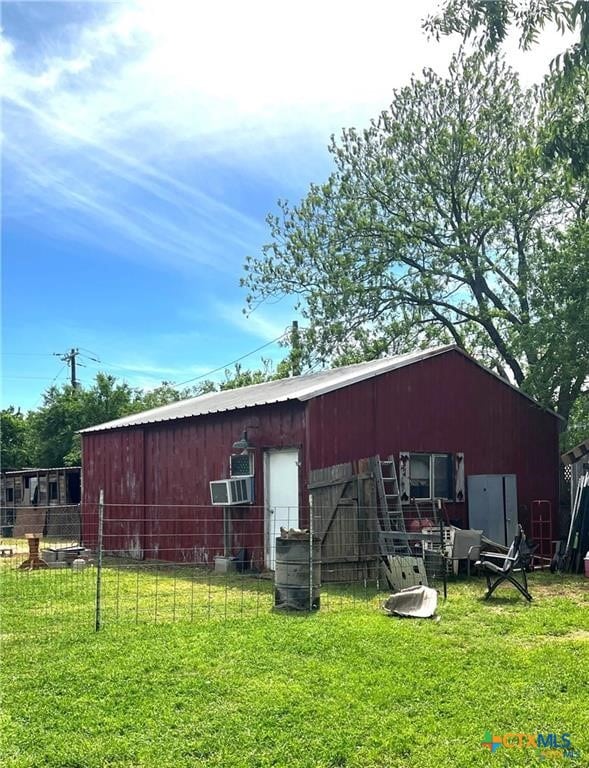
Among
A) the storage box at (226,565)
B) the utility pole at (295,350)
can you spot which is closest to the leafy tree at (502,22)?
the storage box at (226,565)

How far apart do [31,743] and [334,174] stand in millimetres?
18276

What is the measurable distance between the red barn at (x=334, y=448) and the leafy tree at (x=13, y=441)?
18.9 metres

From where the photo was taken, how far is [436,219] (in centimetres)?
1967

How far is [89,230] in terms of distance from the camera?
15.4 meters

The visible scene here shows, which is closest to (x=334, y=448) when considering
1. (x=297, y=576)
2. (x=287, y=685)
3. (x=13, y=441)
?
(x=297, y=576)

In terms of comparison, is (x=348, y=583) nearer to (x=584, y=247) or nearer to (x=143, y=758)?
(x=143, y=758)

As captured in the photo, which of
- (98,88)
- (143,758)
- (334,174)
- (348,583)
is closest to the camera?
(143,758)

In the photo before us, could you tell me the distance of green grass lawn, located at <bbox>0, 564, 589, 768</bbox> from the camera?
4.17 metres

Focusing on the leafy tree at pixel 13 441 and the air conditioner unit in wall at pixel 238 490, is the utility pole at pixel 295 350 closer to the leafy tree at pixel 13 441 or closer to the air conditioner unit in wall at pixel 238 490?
the air conditioner unit in wall at pixel 238 490

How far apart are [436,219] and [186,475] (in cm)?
991

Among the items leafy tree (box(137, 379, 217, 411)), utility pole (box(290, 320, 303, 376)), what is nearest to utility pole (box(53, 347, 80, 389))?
leafy tree (box(137, 379, 217, 411))

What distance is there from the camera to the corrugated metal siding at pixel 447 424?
12.2 meters

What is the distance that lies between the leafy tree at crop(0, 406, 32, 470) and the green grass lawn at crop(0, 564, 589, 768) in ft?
87.0

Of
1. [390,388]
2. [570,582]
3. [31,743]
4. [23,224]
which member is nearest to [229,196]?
[23,224]
